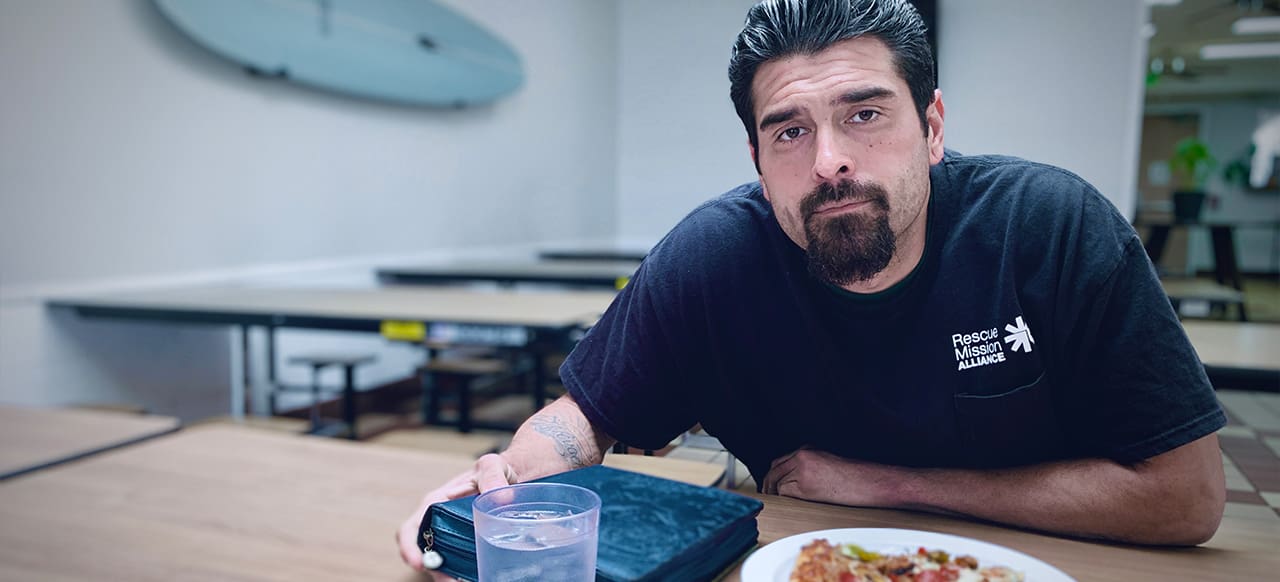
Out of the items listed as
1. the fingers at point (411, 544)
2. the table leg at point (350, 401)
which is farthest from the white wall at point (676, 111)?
the table leg at point (350, 401)

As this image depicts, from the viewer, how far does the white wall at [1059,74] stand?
53.8 inches

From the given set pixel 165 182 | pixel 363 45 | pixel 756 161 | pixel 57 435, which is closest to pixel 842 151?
pixel 756 161

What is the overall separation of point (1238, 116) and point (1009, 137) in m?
12.2

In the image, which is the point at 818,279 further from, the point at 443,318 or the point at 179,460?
the point at 443,318

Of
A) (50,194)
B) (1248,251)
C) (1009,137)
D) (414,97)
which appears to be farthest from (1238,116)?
(50,194)

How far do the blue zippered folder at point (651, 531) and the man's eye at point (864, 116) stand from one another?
1.24 feet

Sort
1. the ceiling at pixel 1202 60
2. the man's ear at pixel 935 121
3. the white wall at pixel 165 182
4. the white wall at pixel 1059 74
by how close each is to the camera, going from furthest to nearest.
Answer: the ceiling at pixel 1202 60
the white wall at pixel 165 182
the white wall at pixel 1059 74
the man's ear at pixel 935 121

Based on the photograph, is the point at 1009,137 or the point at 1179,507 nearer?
the point at 1179,507

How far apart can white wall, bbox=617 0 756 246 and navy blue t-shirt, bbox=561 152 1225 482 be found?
0.16m

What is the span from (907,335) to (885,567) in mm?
345

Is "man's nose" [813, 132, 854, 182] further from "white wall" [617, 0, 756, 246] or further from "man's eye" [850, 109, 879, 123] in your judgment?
"white wall" [617, 0, 756, 246]

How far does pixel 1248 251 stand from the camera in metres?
10.5

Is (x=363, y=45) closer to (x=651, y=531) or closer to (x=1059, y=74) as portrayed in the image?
(x=1059, y=74)

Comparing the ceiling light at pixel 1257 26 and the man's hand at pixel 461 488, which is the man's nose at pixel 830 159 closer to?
the man's hand at pixel 461 488
